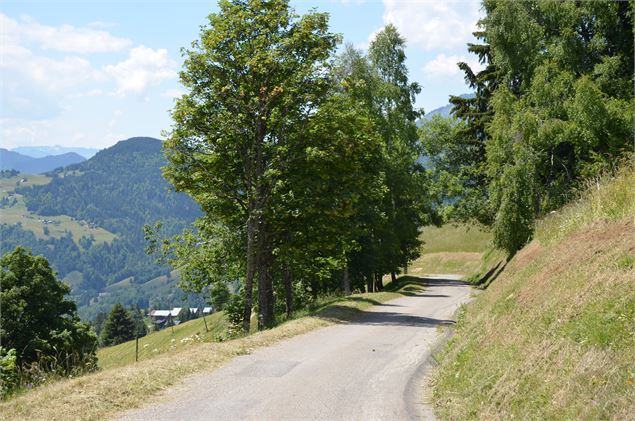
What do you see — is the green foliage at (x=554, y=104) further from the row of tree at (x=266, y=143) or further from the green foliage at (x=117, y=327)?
the green foliage at (x=117, y=327)

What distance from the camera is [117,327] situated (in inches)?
5477

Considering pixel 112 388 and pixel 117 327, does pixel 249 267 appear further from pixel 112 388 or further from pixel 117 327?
pixel 117 327

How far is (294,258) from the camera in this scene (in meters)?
26.0

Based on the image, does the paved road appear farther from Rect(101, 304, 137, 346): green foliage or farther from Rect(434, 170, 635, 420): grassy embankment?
Rect(101, 304, 137, 346): green foliage

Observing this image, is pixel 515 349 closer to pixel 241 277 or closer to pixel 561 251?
pixel 561 251

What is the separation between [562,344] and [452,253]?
262 ft

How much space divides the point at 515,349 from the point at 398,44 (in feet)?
137

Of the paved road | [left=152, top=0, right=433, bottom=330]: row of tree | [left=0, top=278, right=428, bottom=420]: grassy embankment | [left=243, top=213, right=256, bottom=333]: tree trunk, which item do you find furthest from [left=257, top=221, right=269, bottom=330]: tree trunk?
[left=0, top=278, right=428, bottom=420]: grassy embankment

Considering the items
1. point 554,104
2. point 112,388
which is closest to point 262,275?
point 112,388

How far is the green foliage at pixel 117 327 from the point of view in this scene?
138 meters

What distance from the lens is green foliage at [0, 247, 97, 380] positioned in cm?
4003

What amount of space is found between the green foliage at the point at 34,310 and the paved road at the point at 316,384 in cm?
2934

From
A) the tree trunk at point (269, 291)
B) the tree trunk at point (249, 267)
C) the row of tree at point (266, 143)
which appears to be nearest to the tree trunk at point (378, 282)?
the tree trunk at point (269, 291)

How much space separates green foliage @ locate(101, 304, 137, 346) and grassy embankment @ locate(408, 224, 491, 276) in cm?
7620
